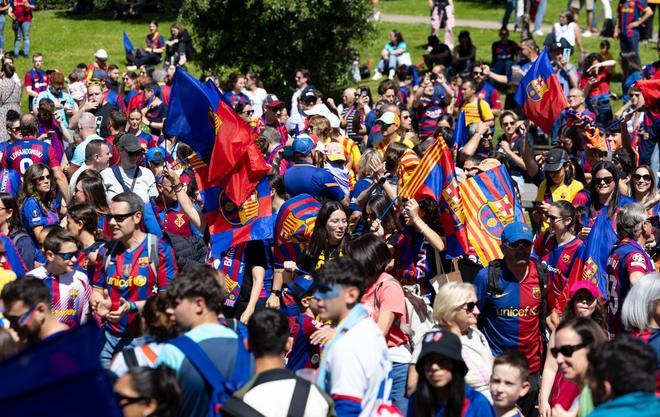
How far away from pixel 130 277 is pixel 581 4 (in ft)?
76.2

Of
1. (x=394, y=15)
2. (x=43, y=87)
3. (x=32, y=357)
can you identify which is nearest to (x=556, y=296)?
(x=32, y=357)

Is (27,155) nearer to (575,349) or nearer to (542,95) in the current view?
(542,95)

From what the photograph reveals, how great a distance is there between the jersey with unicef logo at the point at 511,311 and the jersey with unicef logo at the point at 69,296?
286cm

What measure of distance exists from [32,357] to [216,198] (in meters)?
4.80

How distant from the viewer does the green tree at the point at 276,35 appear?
19.8 m

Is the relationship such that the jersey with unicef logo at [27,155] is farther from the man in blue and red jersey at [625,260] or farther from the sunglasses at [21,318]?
the man in blue and red jersey at [625,260]

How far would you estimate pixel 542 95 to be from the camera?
38.7 ft

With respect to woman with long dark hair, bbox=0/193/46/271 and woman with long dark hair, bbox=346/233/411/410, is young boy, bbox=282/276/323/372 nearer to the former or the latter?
woman with long dark hair, bbox=346/233/411/410

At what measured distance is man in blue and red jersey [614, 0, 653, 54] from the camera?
20219mm

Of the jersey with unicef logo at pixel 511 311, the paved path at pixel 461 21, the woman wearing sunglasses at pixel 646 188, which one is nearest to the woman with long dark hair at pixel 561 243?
the jersey with unicef logo at pixel 511 311

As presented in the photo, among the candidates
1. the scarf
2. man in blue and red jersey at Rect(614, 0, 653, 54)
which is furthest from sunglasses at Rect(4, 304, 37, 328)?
man in blue and red jersey at Rect(614, 0, 653, 54)

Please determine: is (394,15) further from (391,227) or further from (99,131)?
(391,227)

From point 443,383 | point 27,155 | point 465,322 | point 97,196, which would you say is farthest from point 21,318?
point 27,155

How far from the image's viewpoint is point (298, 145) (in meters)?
10.0
